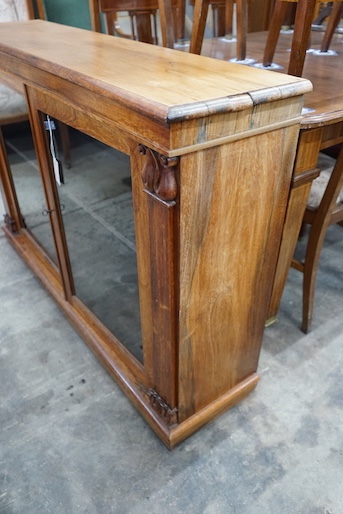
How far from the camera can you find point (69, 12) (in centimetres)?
219

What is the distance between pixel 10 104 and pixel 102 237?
0.46 metres

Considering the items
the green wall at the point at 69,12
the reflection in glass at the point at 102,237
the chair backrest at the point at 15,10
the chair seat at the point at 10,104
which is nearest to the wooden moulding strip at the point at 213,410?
the reflection in glass at the point at 102,237

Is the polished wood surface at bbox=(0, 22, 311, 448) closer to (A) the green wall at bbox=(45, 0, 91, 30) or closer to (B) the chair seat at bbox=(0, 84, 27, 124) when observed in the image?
(B) the chair seat at bbox=(0, 84, 27, 124)

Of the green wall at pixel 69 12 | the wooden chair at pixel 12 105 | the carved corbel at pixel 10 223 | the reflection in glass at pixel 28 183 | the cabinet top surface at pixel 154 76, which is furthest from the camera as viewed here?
the green wall at pixel 69 12

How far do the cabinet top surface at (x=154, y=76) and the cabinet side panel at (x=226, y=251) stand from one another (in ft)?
0.26

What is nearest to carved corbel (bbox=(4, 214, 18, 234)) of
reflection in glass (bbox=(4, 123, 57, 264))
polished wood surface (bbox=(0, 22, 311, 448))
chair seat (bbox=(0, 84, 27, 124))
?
reflection in glass (bbox=(4, 123, 57, 264))

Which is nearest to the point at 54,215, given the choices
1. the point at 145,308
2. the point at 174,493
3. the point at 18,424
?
the point at 145,308

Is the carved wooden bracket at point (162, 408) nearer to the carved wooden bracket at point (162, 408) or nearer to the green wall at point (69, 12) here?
the carved wooden bracket at point (162, 408)

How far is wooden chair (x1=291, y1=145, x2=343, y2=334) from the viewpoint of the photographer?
112 cm

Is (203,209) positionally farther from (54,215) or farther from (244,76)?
(54,215)

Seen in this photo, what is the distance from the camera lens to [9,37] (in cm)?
109

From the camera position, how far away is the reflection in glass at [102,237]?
3.12ft

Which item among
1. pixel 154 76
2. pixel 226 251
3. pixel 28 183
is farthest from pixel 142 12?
pixel 226 251

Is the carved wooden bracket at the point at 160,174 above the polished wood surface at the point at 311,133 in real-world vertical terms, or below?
above
